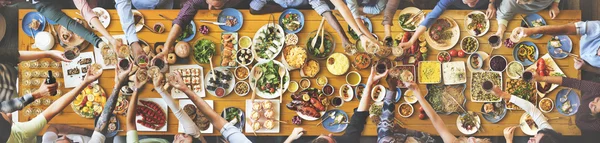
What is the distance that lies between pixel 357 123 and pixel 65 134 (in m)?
2.95

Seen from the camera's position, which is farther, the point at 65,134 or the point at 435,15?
the point at 65,134

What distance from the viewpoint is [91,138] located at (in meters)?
5.12

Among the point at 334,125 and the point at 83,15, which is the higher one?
the point at 83,15

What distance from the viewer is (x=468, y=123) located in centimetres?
511

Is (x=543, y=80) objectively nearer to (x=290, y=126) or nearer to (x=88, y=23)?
(x=290, y=126)

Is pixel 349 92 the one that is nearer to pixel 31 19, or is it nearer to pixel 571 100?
pixel 571 100

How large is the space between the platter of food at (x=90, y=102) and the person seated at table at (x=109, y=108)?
3.8 inches

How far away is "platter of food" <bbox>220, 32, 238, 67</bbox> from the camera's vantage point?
508cm

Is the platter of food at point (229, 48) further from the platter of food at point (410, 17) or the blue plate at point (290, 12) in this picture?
the platter of food at point (410, 17)

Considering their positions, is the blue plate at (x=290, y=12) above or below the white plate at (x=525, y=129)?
above

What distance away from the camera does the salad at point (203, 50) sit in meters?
5.07

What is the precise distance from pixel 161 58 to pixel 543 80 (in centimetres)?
381

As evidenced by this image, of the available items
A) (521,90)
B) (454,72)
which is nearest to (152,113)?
(454,72)

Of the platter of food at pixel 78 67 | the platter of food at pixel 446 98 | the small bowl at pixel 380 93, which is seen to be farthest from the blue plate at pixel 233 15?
the platter of food at pixel 446 98
